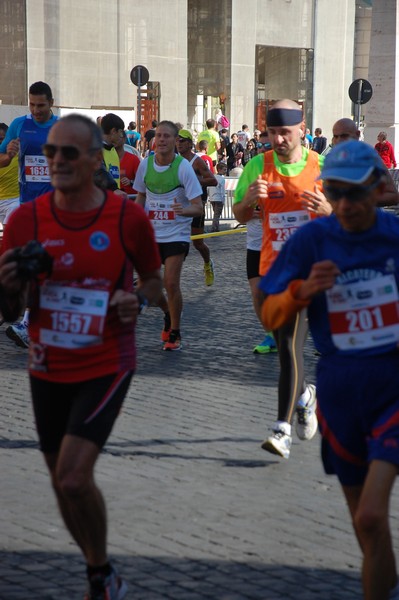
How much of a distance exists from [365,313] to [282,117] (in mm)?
3113

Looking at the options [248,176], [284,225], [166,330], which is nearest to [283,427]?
[284,225]

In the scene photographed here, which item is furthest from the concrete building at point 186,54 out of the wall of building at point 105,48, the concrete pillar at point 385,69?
the concrete pillar at point 385,69

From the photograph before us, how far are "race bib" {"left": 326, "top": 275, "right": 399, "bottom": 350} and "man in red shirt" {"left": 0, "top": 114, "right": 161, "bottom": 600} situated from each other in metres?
0.73

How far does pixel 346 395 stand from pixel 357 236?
53 cm

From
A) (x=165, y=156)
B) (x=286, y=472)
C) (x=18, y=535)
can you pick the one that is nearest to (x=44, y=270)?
(x=18, y=535)

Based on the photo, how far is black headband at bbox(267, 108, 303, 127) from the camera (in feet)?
22.6

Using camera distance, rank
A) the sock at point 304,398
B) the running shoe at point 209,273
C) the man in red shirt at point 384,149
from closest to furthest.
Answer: the sock at point 304,398
the running shoe at point 209,273
the man in red shirt at point 384,149

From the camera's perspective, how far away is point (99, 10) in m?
42.5

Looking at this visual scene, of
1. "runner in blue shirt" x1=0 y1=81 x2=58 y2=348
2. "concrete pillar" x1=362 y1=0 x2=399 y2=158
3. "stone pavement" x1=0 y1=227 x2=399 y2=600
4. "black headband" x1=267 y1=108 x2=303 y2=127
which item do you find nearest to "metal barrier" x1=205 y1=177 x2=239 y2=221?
"concrete pillar" x1=362 y1=0 x2=399 y2=158

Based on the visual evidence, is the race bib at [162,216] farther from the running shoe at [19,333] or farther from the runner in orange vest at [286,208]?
the runner in orange vest at [286,208]

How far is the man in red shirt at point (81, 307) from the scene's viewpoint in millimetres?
4156

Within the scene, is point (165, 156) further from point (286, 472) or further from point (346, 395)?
point (346, 395)

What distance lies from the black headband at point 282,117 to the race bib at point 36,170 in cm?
349

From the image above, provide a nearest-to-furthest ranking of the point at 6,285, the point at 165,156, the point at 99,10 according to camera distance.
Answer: the point at 6,285 < the point at 165,156 < the point at 99,10
